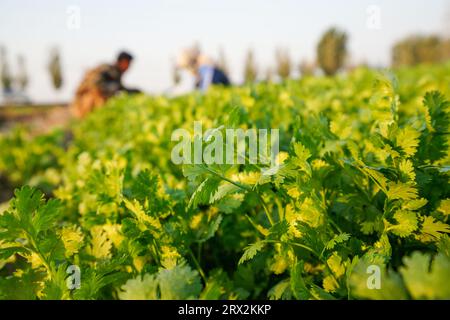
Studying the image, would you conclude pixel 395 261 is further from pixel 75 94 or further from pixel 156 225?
pixel 75 94

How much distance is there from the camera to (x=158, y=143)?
2.58 m

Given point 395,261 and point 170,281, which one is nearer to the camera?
point 170,281

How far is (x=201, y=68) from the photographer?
8.86 m

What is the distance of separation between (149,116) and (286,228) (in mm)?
3166

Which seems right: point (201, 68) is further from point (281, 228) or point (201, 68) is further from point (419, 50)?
point (419, 50)

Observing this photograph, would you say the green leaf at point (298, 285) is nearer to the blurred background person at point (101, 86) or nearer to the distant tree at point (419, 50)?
the blurred background person at point (101, 86)

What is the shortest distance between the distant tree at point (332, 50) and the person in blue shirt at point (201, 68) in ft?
193

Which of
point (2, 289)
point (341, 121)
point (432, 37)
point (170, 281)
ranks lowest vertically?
point (2, 289)

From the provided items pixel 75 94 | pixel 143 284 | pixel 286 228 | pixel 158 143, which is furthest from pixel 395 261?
pixel 75 94

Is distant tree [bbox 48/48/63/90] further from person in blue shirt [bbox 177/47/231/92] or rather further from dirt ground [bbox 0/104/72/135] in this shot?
person in blue shirt [bbox 177/47/231/92]

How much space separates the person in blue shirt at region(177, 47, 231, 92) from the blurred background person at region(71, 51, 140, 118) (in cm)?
337

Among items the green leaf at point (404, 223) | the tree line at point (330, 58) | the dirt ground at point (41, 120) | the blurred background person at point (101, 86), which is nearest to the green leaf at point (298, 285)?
the green leaf at point (404, 223)

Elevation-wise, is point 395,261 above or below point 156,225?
below

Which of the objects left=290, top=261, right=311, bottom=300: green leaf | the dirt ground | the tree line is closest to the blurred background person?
the dirt ground
